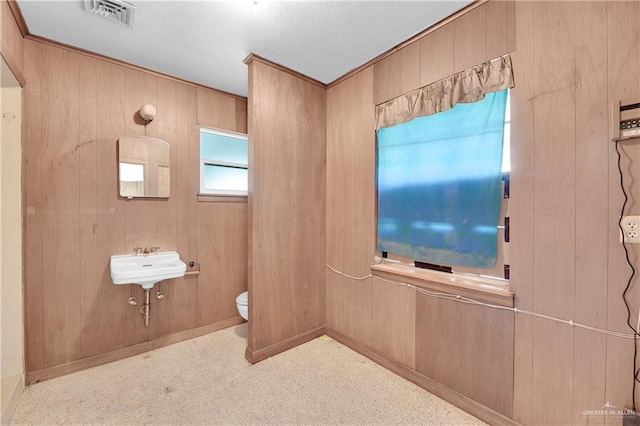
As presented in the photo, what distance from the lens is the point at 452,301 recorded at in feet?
5.98

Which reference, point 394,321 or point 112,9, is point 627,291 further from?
point 112,9

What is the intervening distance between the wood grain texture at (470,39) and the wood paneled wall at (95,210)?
2304 mm

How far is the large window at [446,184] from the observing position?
5.46 ft

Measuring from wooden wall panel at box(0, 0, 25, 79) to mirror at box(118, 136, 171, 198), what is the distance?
71 cm

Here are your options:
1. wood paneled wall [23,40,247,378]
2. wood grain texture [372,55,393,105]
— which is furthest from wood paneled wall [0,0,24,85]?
wood grain texture [372,55,393,105]

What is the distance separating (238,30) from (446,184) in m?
1.83

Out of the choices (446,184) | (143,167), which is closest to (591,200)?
(446,184)

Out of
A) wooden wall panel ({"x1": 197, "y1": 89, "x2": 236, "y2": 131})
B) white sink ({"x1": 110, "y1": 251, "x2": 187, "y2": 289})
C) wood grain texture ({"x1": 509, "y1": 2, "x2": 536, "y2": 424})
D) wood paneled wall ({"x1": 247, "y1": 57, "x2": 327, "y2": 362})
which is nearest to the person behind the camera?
wood grain texture ({"x1": 509, "y1": 2, "x2": 536, "y2": 424})

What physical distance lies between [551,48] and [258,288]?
250cm

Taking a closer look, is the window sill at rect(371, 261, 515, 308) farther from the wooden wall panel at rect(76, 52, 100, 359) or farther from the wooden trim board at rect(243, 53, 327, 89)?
the wooden wall panel at rect(76, 52, 100, 359)

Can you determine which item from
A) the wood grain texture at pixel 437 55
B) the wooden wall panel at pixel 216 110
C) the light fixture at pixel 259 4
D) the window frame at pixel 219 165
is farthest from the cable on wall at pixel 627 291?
the wooden wall panel at pixel 216 110

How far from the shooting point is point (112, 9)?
175cm

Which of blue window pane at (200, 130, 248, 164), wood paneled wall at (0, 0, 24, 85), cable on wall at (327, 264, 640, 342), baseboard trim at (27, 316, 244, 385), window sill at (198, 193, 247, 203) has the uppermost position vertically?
wood paneled wall at (0, 0, 24, 85)

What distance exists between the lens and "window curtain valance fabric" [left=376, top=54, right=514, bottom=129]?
1.62 metres
